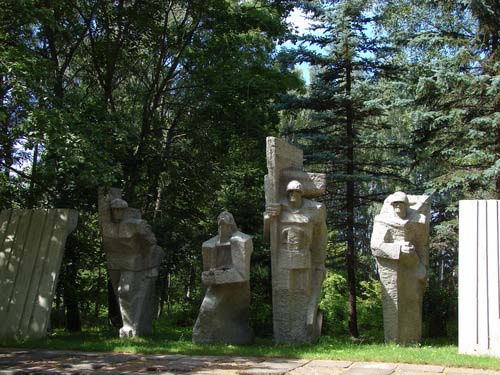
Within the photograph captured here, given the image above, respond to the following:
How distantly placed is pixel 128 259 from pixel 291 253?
9.97 feet

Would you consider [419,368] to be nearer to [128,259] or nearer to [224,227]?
[224,227]

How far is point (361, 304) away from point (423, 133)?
22.2 ft

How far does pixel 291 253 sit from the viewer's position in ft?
28.9

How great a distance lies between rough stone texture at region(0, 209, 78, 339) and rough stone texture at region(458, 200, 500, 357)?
255 inches

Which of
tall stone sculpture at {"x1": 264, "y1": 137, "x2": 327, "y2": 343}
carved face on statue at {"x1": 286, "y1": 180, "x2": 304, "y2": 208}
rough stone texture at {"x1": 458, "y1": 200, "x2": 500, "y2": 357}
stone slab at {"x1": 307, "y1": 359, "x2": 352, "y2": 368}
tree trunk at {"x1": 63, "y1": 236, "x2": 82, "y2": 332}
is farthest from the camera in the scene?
tree trunk at {"x1": 63, "y1": 236, "x2": 82, "y2": 332}

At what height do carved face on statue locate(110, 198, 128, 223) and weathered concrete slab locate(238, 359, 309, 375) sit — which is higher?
carved face on statue locate(110, 198, 128, 223)

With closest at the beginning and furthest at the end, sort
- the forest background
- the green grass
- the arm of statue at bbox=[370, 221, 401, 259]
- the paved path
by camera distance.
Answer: the paved path, the green grass, the arm of statue at bbox=[370, 221, 401, 259], the forest background

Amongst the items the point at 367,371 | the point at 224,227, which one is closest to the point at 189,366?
the point at 367,371

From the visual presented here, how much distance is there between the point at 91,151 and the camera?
27.4 ft

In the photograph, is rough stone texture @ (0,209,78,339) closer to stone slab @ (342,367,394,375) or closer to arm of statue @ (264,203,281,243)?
arm of statue @ (264,203,281,243)

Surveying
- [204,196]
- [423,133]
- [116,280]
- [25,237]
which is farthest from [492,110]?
[25,237]

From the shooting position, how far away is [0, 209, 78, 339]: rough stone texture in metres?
9.02

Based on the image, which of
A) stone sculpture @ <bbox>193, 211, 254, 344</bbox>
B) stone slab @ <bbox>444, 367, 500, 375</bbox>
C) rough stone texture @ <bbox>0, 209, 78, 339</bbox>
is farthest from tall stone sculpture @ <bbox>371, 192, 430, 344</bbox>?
rough stone texture @ <bbox>0, 209, 78, 339</bbox>

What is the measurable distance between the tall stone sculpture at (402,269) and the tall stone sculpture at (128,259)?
13.6 ft
